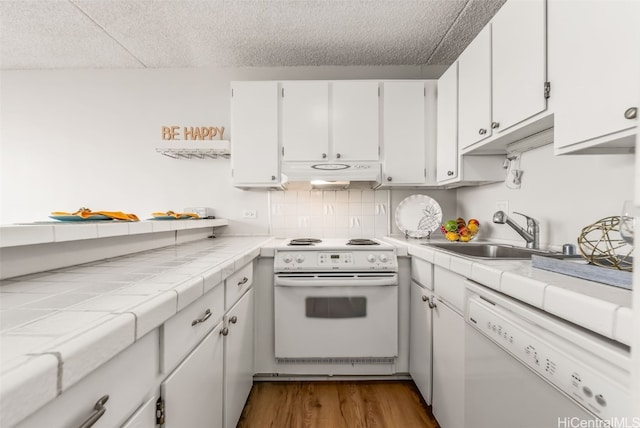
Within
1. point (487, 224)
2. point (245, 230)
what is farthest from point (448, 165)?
point (245, 230)

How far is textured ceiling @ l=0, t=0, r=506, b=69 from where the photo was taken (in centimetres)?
187

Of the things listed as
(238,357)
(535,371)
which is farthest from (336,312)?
(535,371)

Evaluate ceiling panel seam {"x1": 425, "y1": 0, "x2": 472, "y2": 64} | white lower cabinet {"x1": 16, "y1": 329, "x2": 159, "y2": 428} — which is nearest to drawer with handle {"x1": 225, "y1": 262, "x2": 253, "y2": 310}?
white lower cabinet {"x1": 16, "y1": 329, "x2": 159, "y2": 428}

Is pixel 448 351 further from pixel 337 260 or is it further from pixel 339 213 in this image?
pixel 339 213

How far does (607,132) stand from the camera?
2.97 feet

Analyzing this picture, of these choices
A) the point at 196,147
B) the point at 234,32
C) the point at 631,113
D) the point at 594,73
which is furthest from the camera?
the point at 196,147

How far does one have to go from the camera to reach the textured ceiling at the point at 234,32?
187cm

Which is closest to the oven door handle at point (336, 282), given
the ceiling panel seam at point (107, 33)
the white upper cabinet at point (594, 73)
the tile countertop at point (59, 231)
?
the tile countertop at point (59, 231)

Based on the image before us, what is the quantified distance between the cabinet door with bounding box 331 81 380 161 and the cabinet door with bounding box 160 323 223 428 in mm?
1550

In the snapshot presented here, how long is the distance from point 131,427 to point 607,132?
144 cm

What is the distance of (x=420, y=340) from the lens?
70.0 inches

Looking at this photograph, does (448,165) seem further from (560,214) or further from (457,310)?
(457,310)

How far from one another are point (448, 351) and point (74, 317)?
140 centimetres

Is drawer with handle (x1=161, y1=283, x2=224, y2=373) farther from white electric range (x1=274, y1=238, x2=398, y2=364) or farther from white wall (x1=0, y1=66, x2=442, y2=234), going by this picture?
white wall (x1=0, y1=66, x2=442, y2=234)
